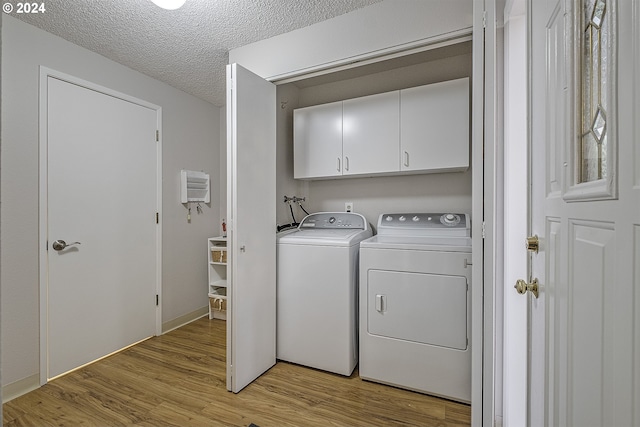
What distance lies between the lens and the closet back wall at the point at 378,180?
2.52 m

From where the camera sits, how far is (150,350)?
263 centimetres

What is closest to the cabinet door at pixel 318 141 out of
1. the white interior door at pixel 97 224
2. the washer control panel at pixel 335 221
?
the washer control panel at pixel 335 221

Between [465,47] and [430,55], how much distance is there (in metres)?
0.25

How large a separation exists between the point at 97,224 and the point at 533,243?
280cm

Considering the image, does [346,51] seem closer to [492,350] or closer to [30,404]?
[492,350]

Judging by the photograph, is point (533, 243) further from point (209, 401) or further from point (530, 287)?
point (209, 401)

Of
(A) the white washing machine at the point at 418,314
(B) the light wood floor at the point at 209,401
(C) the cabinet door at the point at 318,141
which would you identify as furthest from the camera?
(C) the cabinet door at the point at 318,141

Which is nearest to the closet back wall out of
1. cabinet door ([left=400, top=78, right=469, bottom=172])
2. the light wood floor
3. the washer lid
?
cabinet door ([left=400, top=78, right=469, bottom=172])

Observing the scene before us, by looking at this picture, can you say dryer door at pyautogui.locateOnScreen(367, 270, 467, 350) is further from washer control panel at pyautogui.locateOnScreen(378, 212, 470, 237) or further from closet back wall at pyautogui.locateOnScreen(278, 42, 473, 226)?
closet back wall at pyautogui.locateOnScreen(278, 42, 473, 226)

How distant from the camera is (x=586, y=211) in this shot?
0.74 m

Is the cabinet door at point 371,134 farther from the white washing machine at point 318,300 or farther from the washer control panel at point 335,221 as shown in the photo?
the white washing machine at point 318,300

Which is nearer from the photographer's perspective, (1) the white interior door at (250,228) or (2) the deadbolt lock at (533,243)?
(2) the deadbolt lock at (533,243)

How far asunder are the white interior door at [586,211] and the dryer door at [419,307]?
2.78ft

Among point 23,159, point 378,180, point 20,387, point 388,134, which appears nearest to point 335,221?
point 378,180
